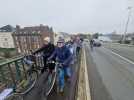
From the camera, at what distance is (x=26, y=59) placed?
6.60m

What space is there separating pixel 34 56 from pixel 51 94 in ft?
6.66

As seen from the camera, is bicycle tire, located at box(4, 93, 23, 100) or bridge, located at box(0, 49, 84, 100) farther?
bridge, located at box(0, 49, 84, 100)

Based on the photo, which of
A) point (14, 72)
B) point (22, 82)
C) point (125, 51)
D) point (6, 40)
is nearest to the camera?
point (22, 82)

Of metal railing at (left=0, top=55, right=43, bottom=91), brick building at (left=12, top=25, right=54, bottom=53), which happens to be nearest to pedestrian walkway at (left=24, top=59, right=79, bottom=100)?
metal railing at (left=0, top=55, right=43, bottom=91)

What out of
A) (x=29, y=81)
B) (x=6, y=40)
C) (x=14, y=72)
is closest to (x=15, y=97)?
(x=29, y=81)

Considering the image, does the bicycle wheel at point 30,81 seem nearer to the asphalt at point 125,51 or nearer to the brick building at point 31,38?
the asphalt at point 125,51

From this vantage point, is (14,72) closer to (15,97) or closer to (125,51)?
(15,97)

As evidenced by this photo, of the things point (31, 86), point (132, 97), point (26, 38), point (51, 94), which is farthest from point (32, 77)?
point (26, 38)

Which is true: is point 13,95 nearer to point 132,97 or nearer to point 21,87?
point 21,87

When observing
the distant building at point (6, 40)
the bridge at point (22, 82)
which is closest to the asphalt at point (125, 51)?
the bridge at point (22, 82)

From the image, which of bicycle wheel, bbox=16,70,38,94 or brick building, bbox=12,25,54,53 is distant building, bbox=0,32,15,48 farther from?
bicycle wheel, bbox=16,70,38,94

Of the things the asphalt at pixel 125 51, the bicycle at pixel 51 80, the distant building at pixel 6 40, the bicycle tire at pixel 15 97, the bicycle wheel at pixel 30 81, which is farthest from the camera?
the distant building at pixel 6 40

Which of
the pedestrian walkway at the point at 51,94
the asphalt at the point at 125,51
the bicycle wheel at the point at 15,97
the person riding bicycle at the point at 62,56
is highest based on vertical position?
the person riding bicycle at the point at 62,56

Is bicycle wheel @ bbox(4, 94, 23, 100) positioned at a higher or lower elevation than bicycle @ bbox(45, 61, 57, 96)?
lower
